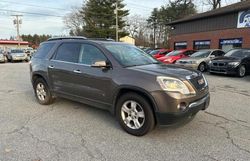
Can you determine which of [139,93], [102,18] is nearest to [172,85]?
[139,93]

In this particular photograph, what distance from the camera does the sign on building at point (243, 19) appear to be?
1852 centimetres

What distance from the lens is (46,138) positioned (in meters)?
4.11

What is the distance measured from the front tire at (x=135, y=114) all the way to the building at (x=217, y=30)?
1780 cm

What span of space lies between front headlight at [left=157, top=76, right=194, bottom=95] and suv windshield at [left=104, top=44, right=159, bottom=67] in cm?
90

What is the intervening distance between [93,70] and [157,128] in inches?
67.9

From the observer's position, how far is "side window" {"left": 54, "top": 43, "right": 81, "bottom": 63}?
528cm

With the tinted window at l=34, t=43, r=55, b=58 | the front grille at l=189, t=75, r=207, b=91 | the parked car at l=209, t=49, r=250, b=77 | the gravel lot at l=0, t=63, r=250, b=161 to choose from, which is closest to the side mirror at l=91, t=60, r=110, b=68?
the gravel lot at l=0, t=63, r=250, b=161

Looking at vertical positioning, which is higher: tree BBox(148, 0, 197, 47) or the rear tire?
tree BBox(148, 0, 197, 47)

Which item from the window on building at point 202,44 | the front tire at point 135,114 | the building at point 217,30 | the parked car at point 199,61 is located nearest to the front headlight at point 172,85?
the front tire at point 135,114

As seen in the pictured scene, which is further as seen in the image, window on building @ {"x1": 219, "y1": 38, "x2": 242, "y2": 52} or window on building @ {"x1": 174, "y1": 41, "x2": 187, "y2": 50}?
window on building @ {"x1": 174, "y1": 41, "x2": 187, "y2": 50}

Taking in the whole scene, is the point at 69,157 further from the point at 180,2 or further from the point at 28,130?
the point at 180,2

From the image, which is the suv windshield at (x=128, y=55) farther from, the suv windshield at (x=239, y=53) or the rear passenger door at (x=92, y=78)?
the suv windshield at (x=239, y=53)

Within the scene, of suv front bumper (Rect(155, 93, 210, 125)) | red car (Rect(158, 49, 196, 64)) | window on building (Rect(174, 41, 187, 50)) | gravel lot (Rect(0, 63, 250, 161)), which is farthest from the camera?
window on building (Rect(174, 41, 187, 50))

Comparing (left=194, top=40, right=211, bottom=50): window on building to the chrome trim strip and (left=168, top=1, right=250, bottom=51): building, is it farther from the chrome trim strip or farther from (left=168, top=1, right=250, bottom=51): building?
the chrome trim strip
